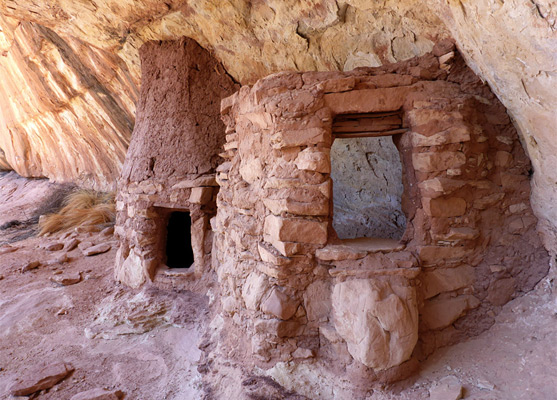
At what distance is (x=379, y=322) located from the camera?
79.5 inches

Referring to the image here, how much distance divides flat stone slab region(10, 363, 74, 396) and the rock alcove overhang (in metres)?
3.34

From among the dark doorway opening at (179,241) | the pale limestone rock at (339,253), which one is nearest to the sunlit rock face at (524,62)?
the pale limestone rock at (339,253)

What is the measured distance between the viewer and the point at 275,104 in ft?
7.41

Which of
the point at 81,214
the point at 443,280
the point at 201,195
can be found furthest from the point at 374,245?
the point at 81,214

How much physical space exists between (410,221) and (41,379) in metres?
2.99

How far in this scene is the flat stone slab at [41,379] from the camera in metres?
2.57

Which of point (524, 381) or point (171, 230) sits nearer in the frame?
point (524, 381)

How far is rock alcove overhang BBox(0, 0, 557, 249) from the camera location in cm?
173

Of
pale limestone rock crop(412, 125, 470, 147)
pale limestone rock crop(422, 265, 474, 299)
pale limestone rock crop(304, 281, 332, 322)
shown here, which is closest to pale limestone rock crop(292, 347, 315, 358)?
pale limestone rock crop(304, 281, 332, 322)

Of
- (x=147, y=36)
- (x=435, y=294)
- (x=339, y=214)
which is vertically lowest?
(x=435, y=294)

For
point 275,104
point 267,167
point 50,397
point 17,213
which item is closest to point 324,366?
point 267,167

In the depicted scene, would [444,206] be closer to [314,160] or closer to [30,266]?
[314,160]

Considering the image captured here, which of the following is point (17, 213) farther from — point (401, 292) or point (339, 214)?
point (401, 292)

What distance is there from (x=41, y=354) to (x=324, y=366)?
2592 millimetres
